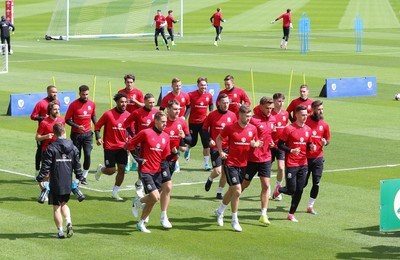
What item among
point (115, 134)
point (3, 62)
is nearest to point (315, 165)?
point (115, 134)

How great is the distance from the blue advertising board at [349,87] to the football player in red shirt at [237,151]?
64.7 feet

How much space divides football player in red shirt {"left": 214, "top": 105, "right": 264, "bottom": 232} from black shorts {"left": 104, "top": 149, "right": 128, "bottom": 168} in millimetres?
3292

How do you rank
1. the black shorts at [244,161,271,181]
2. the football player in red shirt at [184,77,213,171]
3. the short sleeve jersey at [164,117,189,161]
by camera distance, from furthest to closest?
1. the football player in red shirt at [184,77,213,171]
2. the short sleeve jersey at [164,117,189,161]
3. the black shorts at [244,161,271,181]

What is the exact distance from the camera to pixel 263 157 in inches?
787

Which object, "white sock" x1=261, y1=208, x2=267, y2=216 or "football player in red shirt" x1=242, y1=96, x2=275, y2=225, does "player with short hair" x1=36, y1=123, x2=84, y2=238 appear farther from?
"white sock" x1=261, y1=208, x2=267, y2=216

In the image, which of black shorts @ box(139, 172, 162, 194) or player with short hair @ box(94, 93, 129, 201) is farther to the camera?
player with short hair @ box(94, 93, 129, 201)

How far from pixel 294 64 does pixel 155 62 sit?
6.87 m

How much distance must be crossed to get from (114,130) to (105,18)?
54.5 meters

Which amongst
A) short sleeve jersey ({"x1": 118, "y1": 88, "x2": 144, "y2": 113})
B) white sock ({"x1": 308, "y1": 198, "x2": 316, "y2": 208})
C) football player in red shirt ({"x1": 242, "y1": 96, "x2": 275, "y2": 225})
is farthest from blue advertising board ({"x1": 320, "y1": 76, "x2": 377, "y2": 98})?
football player in red shirt ({"x1": 242, "y1": 96, "x2": 275, "y2": 225})

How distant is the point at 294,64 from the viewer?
51188mm

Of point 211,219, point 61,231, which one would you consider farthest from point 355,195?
point 61,231

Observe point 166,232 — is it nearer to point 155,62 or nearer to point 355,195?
point 355,195

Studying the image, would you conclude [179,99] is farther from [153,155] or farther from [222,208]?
[153,155]

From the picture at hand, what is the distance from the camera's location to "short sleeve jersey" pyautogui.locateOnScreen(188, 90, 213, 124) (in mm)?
25188
